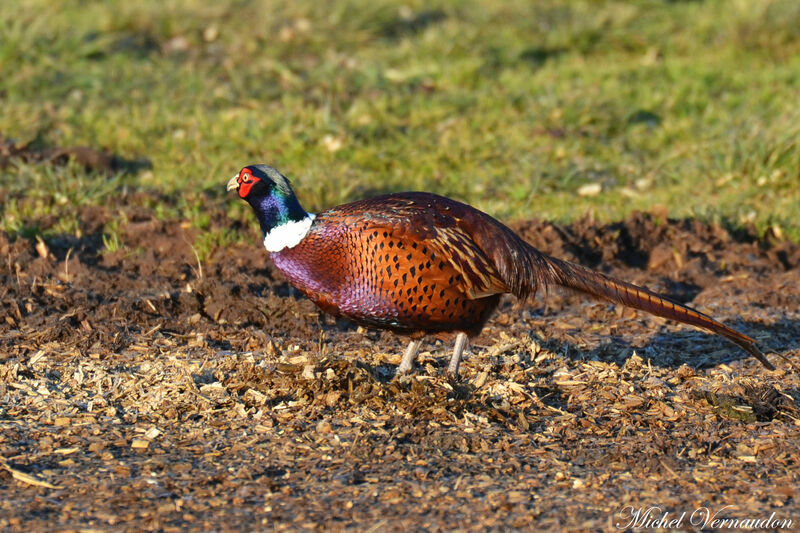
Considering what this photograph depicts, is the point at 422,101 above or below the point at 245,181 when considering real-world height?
below

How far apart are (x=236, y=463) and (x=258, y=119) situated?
180 inches

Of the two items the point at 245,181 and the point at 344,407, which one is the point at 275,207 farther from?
the point at 344,407

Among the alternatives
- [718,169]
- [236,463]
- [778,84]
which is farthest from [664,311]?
[778,84]

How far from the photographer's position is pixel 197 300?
5141mm

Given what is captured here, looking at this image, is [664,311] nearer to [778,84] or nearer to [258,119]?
[258,119]

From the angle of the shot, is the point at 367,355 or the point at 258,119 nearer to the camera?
the point at 367,355

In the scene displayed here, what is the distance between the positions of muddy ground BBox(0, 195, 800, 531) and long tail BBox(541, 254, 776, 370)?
14 cm

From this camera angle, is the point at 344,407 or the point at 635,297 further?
the point at 635,297

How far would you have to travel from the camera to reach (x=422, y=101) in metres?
8.27
